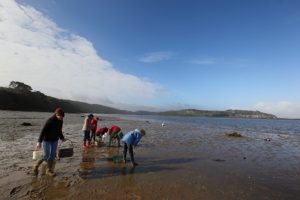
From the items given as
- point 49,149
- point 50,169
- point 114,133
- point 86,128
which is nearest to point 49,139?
point 49,149

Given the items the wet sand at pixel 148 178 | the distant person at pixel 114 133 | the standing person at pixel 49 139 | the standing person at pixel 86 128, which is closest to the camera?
the wet sand at pixel 148 178

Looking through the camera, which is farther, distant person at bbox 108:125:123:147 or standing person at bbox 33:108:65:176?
distant person at bbox 108:125:123:147

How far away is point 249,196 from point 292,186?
8.24ft

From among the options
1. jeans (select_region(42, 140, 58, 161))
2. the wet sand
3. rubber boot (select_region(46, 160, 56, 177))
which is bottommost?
the wet sand

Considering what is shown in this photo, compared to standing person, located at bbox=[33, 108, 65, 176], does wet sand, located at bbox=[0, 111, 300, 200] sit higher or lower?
lower

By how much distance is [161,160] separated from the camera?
43.7ft

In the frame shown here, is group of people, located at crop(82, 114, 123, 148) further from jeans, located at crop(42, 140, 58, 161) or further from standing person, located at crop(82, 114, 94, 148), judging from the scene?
jeans, located at crop(42, 140, 58, 161)

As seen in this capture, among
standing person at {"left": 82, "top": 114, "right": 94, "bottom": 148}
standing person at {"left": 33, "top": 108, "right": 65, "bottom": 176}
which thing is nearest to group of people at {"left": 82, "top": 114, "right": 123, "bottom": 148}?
standing person at {"left": 82, "top": 114, "right": 94, "bottom": 148}

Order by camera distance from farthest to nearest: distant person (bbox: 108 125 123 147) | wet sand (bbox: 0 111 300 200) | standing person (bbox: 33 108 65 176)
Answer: distant person (bbox: 108 125 123 147) < standing person (bbox: 33 108 65 176) < wet sand (bbox: 0 111 300 200)

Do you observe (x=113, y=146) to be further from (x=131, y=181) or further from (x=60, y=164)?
(x=131, y=181)

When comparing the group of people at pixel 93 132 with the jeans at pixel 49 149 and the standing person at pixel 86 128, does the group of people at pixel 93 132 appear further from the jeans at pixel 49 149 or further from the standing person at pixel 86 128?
the jeans at pixel 49 149

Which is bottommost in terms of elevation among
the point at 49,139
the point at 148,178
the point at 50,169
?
the point at 148,178

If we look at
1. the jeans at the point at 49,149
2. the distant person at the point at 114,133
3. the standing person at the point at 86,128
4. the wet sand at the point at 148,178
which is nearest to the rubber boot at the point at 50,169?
the jeans at the point at 49,149

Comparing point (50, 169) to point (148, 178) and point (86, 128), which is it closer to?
point (148, 178)
